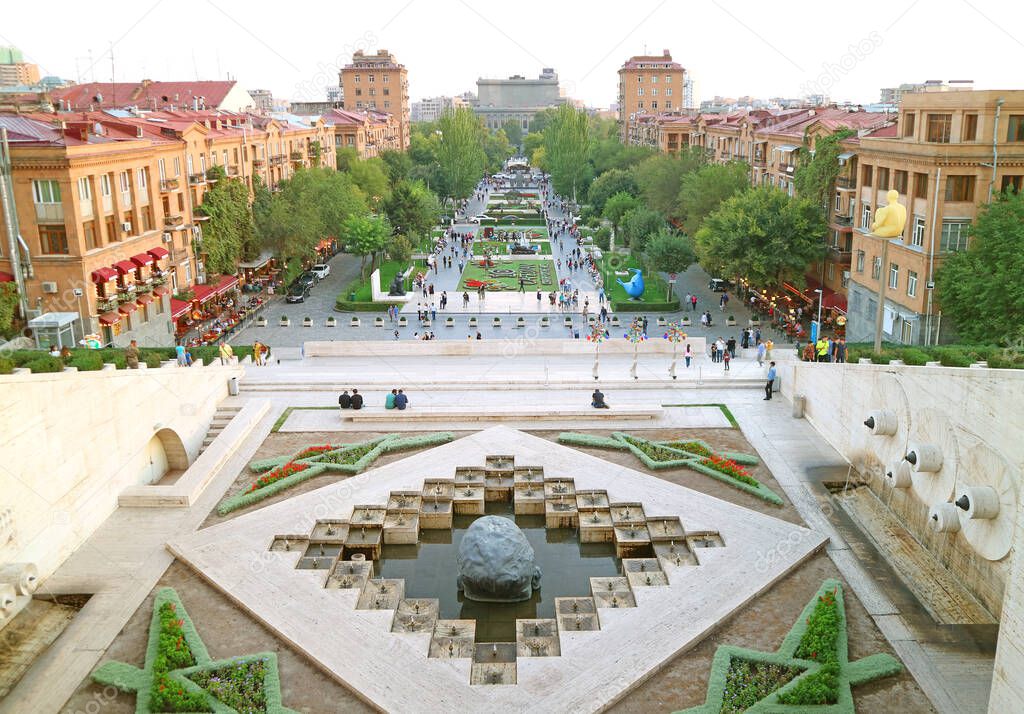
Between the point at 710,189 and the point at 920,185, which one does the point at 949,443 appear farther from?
the point at 710,189

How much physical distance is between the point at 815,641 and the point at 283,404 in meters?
19.8

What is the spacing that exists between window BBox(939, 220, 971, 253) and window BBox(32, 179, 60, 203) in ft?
113

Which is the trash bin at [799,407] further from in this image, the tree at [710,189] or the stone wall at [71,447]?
the tree at [710,189]

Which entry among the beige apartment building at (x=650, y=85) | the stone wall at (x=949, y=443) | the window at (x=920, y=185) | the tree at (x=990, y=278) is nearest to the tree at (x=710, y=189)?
the window at (x=920, y=185)

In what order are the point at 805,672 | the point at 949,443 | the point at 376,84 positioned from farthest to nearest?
1. the point at 376,84
2. the point at 949,443
3. the point at 805,672

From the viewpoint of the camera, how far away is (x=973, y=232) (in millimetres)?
31594

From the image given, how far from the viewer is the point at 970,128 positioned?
31984mm

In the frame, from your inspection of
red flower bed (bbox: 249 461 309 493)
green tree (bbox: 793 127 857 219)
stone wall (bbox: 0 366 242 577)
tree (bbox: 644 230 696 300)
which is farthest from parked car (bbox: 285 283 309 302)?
green tree (bbox: 793 127 857 219)

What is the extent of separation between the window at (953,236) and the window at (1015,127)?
343 centimetres

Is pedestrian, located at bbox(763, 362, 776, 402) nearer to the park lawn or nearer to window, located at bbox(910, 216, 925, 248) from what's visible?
window, located at bbox(910, 216, 925, 248)

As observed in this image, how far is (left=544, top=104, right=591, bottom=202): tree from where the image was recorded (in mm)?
89625

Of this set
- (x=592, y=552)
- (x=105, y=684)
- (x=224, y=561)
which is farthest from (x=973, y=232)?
(x=105, y=684)

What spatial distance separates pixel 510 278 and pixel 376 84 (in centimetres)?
7398

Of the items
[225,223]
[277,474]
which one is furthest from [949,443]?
[225,223]
